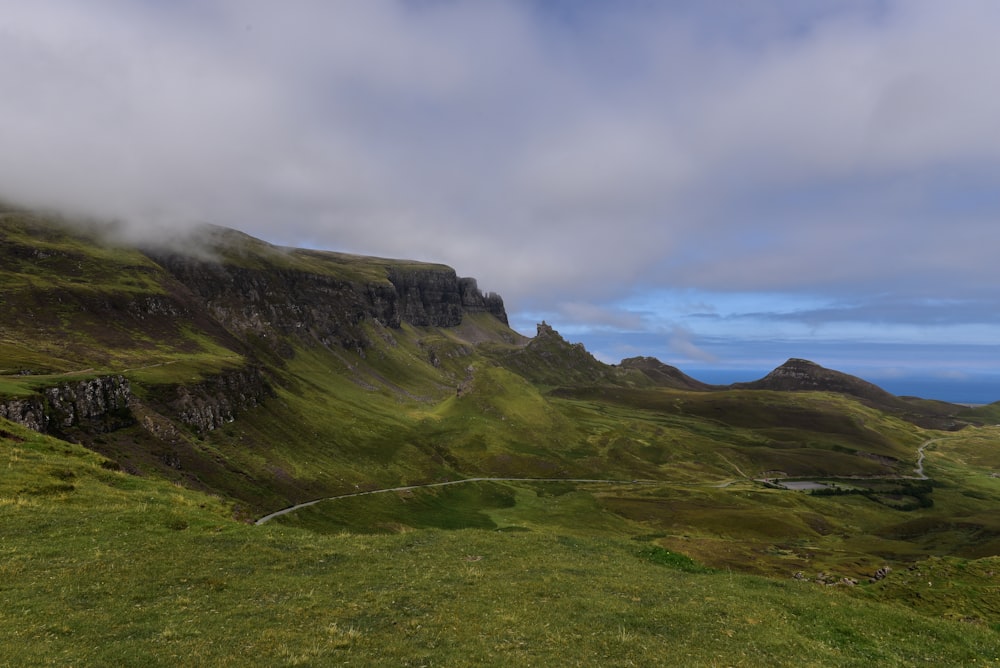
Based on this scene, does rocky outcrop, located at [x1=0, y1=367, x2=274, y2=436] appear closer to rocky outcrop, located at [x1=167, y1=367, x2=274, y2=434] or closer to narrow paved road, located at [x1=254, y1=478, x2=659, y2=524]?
rocky outcrop, located at [x1=167, y1=367, x2=274, y2=434]

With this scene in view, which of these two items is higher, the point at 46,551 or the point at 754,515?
the point at 46,551

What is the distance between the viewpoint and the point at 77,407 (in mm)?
94500

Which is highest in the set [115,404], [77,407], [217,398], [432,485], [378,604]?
[378,604]

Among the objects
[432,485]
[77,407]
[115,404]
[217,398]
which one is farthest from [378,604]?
[217,398]

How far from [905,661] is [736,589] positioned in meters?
9.95

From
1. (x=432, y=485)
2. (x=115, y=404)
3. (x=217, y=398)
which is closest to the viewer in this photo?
(x=115, y=404)

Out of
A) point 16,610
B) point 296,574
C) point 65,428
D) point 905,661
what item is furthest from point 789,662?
point 65,428

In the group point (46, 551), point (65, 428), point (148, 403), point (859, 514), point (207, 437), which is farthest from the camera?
point (859, 514)

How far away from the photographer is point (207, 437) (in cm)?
12331

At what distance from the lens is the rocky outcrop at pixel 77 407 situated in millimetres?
81625

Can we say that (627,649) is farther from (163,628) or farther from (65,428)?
(65,428)

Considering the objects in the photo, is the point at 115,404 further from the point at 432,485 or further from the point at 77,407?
the point at 432,485

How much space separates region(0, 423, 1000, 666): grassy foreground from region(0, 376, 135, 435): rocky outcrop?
58069 mm

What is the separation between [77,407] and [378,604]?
337 feet
